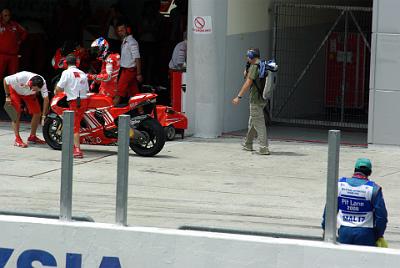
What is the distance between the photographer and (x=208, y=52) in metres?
18.5

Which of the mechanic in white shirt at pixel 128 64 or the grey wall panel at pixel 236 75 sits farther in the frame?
the mechanic in white shirt at pixel 128 64

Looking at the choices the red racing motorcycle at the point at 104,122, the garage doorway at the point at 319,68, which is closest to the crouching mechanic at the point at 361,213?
the red racing motorcycle at the point at 104,122

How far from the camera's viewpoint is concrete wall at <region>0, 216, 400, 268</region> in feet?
25.6

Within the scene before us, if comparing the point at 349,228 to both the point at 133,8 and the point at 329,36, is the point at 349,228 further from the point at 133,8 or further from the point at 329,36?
the point at 133,8

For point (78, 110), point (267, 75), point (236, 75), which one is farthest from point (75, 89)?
point (236, 75)

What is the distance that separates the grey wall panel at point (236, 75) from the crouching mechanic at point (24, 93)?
3592 mm

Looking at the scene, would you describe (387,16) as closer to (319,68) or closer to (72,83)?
(319,68)

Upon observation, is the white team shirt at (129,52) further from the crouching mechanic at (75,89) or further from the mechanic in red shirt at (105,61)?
the crouching mechanic at (75,89)

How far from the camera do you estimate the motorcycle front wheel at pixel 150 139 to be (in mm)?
16109

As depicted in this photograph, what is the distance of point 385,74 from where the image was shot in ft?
57.2

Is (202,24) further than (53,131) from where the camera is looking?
Yes

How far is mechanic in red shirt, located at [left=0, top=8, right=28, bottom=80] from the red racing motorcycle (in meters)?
5.11

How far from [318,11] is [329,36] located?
0.64 m

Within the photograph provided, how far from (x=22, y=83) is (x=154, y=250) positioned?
906cm
